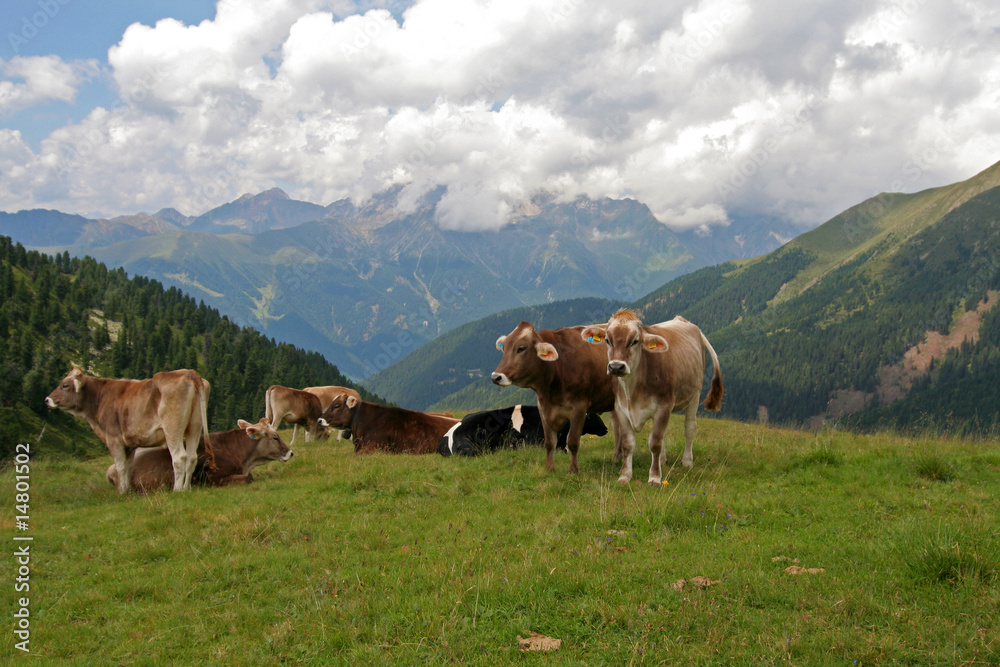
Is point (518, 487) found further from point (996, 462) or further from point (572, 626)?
point (996, 462)

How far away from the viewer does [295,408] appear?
74.8 ft

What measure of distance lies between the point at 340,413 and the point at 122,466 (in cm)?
697

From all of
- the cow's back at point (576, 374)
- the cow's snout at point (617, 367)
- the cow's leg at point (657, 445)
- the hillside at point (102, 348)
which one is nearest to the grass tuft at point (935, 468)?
the cow's leg at point (657, 445)

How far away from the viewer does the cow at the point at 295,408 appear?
22.1m

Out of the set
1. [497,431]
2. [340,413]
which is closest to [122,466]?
[340,413]

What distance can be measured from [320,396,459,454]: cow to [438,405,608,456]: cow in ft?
4.85

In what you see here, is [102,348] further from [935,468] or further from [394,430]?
[935,468]

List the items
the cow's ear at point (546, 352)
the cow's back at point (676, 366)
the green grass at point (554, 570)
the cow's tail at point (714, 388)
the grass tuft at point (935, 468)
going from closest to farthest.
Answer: the green grass at point (554, 570) < the grass tuft at point (935, 468) < the cow's back at point (676, 366) < the cow's ear at point (546, 352) < the cow's tail at point (714, 388)

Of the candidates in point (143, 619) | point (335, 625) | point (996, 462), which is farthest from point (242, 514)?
point (996, 462)

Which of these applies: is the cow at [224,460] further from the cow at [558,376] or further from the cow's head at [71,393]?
the cow at [558,376]

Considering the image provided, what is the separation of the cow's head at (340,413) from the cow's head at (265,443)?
379cm

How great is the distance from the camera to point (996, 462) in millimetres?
10438

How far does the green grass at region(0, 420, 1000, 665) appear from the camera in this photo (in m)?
4.73

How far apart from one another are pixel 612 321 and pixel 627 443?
2.20 meters
